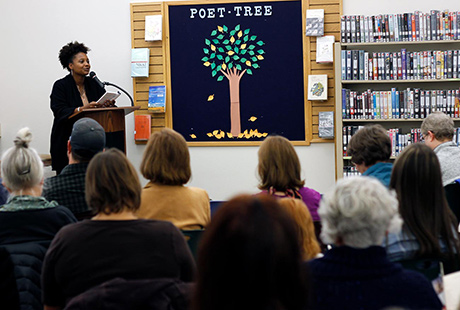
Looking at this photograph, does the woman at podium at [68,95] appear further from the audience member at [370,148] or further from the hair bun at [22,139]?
the audience member at [370,148]

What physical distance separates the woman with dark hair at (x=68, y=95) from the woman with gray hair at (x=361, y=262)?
12.7 feet

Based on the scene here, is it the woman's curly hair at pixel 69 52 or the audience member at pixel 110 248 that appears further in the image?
the woman's curly hair at pixel 69 52

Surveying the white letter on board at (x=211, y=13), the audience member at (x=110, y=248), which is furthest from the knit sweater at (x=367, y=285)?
the white letter on board at (x=211, y=13)

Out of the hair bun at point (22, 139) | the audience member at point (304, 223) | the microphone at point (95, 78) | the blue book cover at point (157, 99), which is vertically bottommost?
the audience member at point (304, 223)

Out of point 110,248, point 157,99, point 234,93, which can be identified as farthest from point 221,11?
point 110,248

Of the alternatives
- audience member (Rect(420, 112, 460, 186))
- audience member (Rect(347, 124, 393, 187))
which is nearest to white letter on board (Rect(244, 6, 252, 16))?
audience member (Rect(420, 112, 460, 186))

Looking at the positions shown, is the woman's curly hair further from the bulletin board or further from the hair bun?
the hair bun

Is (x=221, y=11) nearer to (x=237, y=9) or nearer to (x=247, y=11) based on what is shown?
(x=237, y=9)

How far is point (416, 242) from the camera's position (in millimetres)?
2203

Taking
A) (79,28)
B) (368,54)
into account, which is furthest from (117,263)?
(79,28)

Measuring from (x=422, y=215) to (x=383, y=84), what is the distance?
410cm

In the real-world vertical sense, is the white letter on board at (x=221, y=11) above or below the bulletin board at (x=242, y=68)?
above

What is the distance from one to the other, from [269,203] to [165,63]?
5.39 meters

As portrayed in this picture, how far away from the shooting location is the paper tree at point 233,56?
628 centimetres
